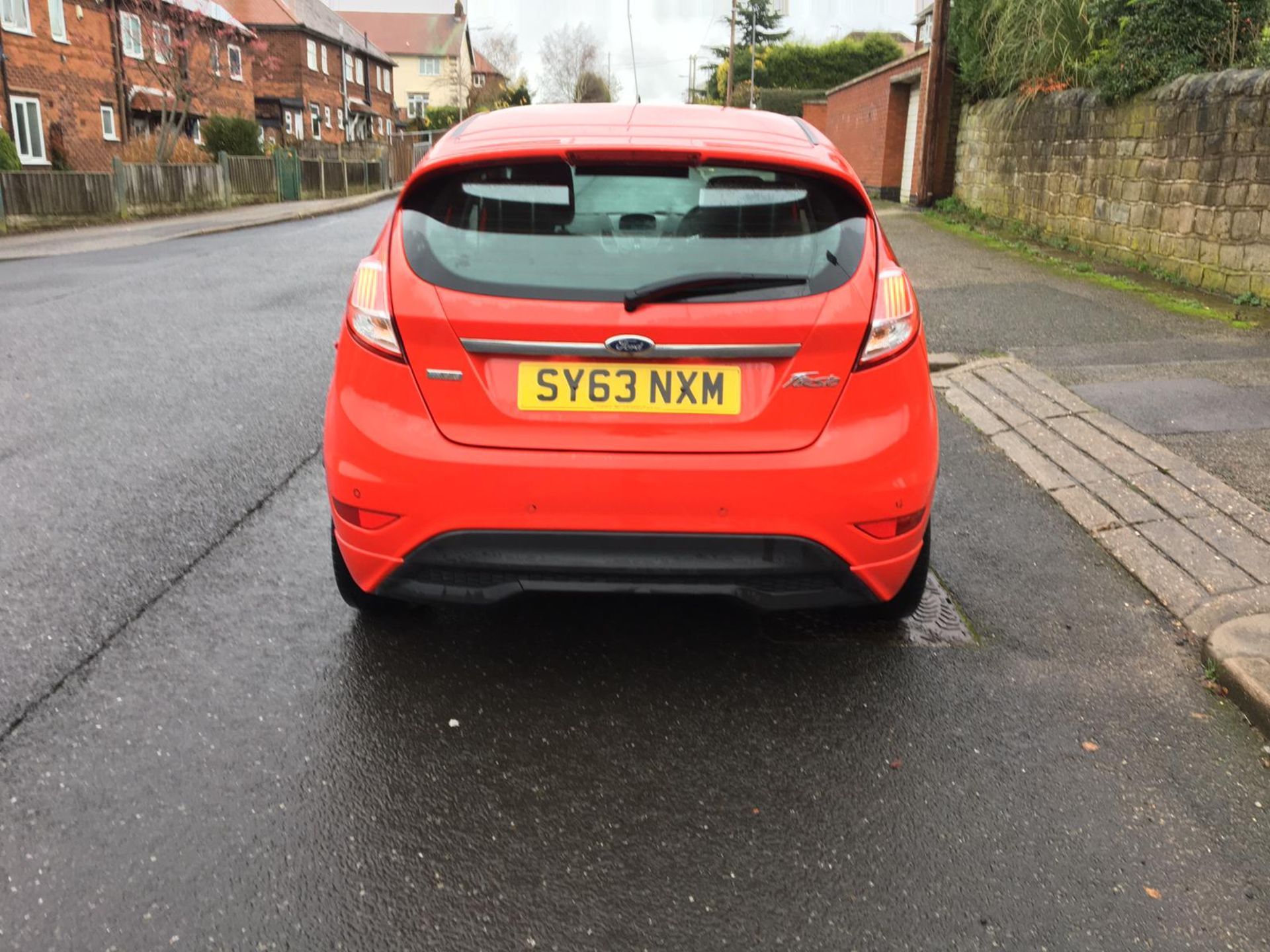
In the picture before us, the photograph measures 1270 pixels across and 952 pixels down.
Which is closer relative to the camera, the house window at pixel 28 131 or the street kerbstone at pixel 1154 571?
the street kerbstone at pixel 1154 571

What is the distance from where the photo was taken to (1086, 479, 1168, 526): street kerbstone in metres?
5.16

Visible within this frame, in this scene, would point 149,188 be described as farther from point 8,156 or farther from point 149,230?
point 149,230

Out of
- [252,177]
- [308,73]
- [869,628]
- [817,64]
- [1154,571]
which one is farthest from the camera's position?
[308,73]

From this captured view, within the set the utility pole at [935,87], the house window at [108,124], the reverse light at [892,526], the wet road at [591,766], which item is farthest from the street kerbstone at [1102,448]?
the house window at [108,124]

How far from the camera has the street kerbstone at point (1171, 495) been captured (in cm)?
515

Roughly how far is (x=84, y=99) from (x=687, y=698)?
36.4 metres

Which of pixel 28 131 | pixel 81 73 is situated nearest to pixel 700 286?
pixel 28 131

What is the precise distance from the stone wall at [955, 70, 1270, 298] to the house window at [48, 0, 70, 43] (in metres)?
27.3

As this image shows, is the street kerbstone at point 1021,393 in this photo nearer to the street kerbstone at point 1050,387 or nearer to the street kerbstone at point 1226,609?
the street kerbstone at point 1050,387

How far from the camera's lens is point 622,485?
314cm

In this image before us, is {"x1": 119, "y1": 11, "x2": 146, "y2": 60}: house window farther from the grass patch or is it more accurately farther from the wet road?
the wet road

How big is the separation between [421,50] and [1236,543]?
323 feet

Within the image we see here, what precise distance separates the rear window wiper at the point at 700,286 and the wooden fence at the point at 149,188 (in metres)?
22.6

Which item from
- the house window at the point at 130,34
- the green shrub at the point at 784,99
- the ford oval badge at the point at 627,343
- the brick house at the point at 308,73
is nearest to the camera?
the ford oval badge at the point at 627,343
